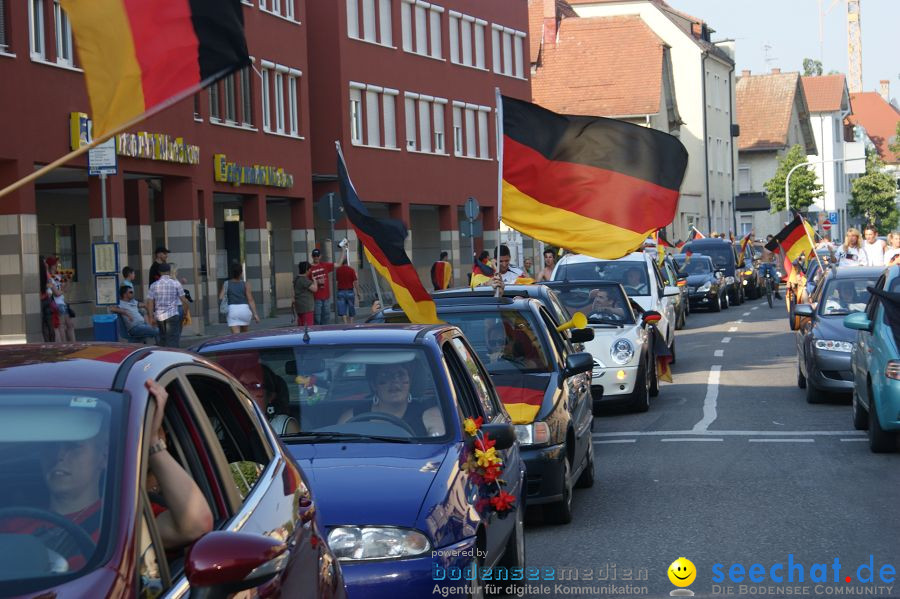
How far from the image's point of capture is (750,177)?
10244 centimetres

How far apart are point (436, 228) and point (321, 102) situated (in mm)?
12966

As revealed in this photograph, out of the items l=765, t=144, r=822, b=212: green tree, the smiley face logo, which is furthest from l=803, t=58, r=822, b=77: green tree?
the smiley face logo

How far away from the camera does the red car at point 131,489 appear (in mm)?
3174

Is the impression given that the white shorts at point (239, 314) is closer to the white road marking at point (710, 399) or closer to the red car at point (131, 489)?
the white road marking at point (710, 399)

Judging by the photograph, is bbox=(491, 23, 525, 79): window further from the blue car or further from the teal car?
the blue car

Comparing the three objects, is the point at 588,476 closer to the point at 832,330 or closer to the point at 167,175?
the point at 832,330

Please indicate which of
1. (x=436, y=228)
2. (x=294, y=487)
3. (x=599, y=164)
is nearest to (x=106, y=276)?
(x=599, y=164)

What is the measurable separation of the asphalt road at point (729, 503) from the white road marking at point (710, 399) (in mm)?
28

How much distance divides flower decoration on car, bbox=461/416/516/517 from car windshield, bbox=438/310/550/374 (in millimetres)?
3828

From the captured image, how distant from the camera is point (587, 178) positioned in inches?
563

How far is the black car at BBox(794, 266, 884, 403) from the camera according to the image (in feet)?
53.9

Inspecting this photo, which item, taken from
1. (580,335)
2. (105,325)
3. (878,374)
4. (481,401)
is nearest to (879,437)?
(878,374)

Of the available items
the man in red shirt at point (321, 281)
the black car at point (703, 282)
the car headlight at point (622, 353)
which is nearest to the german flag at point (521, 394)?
the car headlight at point (622, 353)

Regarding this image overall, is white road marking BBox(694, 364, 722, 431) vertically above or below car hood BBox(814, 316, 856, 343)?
below
